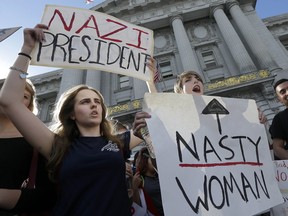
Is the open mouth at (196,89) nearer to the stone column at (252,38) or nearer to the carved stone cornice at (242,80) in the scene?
the carved stone cornice at (242,80)

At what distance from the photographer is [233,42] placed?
688 inches

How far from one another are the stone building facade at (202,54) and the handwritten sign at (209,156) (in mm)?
12553

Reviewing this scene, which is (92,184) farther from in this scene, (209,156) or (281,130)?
(281,130)

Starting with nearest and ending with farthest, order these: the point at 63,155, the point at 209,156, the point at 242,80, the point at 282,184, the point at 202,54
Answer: the point at 63,155
the point at 209,156
the point at 282,184
the point at 242,80
the point at 202,54

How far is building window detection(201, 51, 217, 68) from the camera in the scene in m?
18.7

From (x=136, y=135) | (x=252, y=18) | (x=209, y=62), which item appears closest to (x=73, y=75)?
(x=209, y=62)

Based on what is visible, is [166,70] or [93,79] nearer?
[93,79]

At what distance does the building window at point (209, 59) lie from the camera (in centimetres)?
1867

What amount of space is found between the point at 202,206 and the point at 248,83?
13908 mm

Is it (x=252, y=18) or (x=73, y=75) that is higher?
(x=252, y=18)

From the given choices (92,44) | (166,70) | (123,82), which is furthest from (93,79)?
(92,44)

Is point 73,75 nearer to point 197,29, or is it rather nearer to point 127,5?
point 127,5

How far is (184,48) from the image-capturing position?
1845cm

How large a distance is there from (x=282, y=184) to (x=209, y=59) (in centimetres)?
1811
